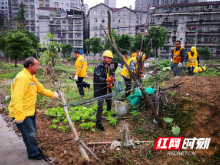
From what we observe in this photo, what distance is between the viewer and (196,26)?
3703 cm

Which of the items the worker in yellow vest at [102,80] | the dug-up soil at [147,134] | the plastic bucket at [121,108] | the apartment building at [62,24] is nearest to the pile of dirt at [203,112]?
the dug-up soil at [147,134]

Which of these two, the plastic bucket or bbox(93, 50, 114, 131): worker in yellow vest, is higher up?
bbox(93, 50, 114, 131): worker in yellow vest

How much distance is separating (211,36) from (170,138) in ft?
137

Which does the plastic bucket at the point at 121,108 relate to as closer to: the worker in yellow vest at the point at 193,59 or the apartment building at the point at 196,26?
the worker in yellow vest at the point at 193,59

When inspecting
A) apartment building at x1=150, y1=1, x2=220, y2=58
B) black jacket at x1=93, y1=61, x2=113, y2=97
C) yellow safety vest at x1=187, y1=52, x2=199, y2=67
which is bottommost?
black jacket at x1=93, y1=61, x2=113, y2=97

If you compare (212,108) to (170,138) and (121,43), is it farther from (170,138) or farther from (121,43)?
(121,43)

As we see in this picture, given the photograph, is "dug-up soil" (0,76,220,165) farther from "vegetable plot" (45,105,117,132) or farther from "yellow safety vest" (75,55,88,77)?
"yellow safety vest" (75,55,88,77)

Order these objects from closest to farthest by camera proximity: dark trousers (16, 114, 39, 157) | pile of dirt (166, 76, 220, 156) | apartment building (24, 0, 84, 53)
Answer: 1. dark trousers (16, 114, 39, 157)
2. pile of dirt (166, 76, 220, 156)
3. apartment building (24, 0, 84, 53)

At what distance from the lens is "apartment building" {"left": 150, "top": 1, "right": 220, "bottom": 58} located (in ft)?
120

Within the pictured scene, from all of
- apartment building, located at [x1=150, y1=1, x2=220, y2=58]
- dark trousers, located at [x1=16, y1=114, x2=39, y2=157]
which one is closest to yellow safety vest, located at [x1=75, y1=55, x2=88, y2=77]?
dark trousers, located at [x1=16, y1=114, x2=39, y2=157]

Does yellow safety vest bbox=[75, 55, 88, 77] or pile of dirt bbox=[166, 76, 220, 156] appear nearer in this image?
pile of dirt bbox=[166, 76, 220, 156]

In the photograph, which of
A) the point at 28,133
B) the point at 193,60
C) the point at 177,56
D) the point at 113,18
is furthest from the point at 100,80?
the point at 113,18

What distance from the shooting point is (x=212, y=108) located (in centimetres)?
351

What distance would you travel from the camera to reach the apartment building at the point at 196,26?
3646 cm
